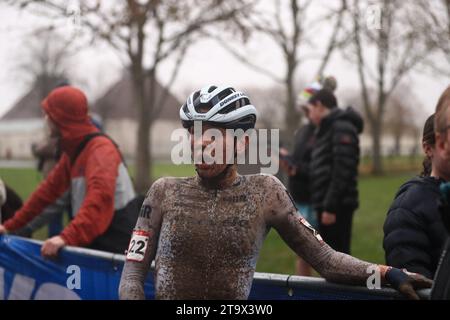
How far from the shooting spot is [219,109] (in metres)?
2.24

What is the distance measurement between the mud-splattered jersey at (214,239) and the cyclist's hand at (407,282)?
12cm

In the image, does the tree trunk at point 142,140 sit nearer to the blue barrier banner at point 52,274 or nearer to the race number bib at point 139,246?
the blue barrier banner at point 52,274

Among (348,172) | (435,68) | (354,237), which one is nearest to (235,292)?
(348,172)

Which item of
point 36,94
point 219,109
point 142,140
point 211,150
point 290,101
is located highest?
point 36,94

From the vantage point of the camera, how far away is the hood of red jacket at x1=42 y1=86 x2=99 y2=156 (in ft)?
13.4

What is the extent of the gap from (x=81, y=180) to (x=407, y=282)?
2537 millimetres

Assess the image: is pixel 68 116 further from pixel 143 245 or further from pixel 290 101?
pixel 290 101

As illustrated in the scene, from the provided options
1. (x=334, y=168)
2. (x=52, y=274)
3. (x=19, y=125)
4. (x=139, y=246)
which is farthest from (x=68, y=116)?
(x=19, y=125)

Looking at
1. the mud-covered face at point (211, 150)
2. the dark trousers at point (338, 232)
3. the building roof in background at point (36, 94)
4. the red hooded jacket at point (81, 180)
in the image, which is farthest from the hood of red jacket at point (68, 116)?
the building roof in background at point (36, 94)

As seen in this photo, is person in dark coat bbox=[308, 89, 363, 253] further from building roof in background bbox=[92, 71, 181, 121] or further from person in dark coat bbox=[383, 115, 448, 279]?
building roof in background bbox=[92, 71, 181, 121]

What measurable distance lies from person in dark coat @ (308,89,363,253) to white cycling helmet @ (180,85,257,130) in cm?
284

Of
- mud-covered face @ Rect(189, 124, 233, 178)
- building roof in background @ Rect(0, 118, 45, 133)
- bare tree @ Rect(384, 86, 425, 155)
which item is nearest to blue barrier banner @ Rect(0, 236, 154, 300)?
mud-covered face @ Rect(189, 124, 233, 178)

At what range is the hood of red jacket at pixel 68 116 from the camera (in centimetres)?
408

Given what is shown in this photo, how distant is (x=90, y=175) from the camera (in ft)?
12.4
